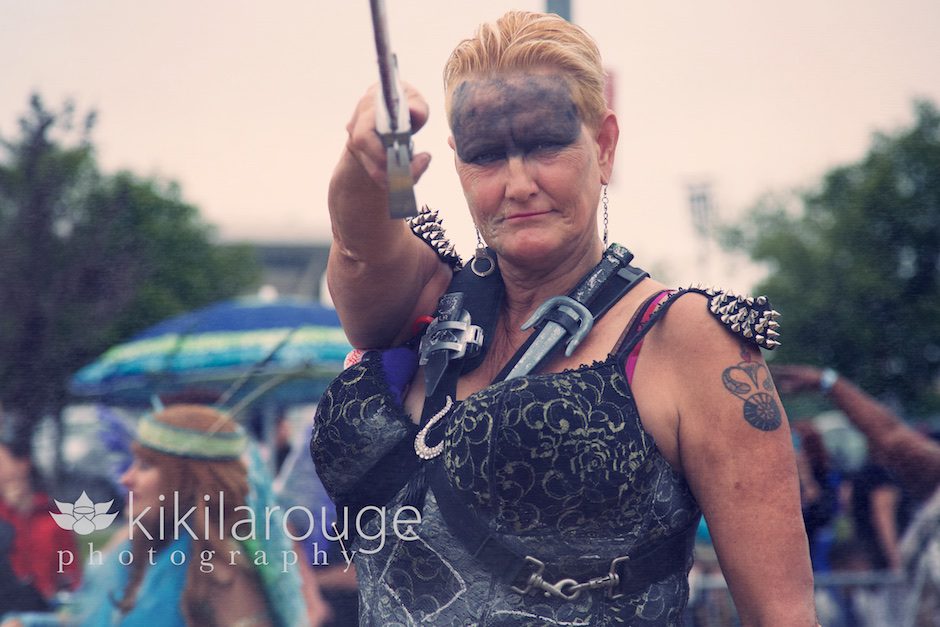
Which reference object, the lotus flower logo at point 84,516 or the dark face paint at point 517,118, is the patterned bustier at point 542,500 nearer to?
the dark face paint at point 517,118

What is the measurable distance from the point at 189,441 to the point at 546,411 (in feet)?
8.79

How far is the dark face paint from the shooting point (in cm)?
147

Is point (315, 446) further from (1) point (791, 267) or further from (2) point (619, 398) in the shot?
(1) point (791, 267)

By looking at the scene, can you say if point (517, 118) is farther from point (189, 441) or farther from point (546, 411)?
point (189, 441)

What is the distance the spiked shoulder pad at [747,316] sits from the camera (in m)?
1.45

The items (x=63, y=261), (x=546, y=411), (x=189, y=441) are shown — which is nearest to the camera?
(x=546, y=411)

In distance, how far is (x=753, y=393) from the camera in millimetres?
1430

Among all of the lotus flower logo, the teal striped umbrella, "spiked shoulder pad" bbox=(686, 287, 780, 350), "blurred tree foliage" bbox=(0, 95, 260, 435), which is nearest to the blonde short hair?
"spiked shoulder pad" bbox=(686, 287, 780, 350)

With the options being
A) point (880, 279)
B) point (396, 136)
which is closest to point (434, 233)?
point (396, 136)

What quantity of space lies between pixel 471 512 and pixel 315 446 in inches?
11.2

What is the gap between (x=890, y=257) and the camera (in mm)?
6867

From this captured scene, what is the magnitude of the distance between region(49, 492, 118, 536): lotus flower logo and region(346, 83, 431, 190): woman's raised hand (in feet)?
10.0

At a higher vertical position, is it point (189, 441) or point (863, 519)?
point (189, 441)

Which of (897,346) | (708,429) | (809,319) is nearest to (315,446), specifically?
(708,429)
